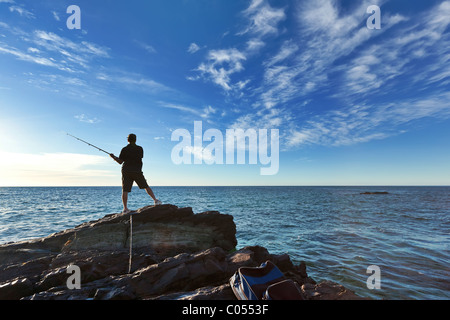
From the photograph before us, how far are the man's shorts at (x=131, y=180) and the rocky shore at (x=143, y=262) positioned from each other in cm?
165

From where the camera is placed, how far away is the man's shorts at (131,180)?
9637 millimetres

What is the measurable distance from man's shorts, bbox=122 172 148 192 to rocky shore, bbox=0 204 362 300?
1.65 metres

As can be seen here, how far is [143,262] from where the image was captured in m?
7.84

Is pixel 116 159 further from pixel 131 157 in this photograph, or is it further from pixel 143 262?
pixel 143 262

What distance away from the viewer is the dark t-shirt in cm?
955

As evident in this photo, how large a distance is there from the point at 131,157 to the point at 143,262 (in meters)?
4.44
